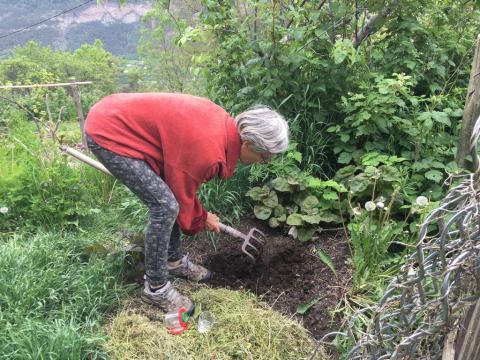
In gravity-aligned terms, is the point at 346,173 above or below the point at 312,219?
above

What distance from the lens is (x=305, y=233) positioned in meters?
3.00

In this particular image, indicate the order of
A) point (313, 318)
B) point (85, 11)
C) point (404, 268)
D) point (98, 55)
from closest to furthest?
point (404, 268), point (313, 318), point (98, 55), point (85, 11)

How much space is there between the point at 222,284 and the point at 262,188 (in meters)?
0.82

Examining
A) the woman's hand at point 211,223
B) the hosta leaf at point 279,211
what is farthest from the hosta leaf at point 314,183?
the woman's hand at point 211,223

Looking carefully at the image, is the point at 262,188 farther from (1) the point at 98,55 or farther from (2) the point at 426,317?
(1) the point at 98,55

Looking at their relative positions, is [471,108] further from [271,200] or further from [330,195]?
[271,200]

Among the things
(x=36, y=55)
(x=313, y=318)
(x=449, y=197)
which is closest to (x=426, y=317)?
(x=449, y=197)

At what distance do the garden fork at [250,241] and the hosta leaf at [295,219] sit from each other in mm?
244

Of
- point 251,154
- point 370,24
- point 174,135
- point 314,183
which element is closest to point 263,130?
point 251,154

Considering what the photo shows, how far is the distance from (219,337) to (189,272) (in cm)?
60

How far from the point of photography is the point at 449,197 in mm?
1130

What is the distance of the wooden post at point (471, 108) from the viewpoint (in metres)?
2.44

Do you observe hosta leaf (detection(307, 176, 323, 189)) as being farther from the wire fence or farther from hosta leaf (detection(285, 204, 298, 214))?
the wire fence

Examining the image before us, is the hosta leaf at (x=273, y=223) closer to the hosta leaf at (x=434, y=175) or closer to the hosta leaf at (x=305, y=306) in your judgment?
the hosta leaf at (x=305, y=306)
